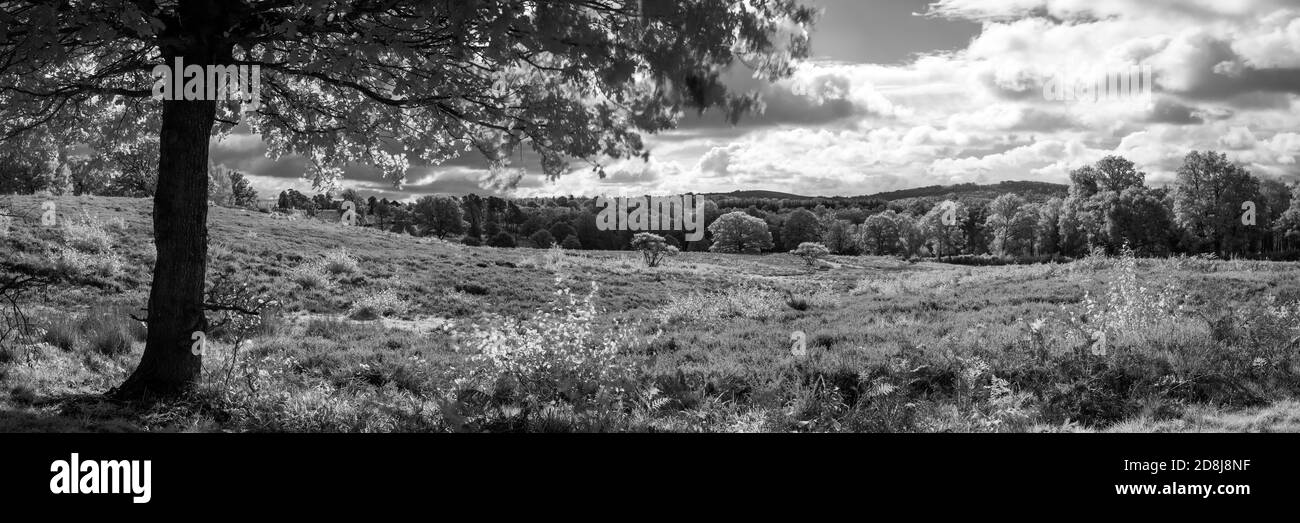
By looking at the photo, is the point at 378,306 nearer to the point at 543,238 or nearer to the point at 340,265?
the point at 340,265

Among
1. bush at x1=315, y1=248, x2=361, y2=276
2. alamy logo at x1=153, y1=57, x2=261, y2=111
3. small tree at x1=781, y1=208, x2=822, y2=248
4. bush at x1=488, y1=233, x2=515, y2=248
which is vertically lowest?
bush at x1=315, y1=248, x2=361, y2=276

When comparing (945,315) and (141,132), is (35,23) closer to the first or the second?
(141,132)

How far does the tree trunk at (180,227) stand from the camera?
705cm

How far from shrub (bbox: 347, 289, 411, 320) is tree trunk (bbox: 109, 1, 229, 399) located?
27.4 feet

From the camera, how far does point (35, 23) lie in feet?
19.5

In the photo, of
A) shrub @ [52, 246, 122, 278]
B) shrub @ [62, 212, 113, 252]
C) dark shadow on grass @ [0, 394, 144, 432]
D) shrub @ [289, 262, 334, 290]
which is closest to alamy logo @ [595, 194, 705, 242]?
dark shadow on grass @ [0, 394, 144, 432]

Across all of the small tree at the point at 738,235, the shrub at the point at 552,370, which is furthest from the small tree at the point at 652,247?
the small tree at the point at 738,235

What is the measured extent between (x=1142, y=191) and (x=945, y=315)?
5895cm

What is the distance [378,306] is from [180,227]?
967 cm

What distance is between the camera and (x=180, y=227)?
7125mm
